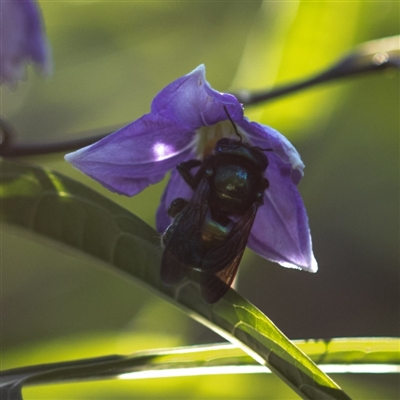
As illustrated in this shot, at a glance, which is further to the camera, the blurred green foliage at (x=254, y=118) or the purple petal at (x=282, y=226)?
the blurred green foliage at (x=254, y=118)

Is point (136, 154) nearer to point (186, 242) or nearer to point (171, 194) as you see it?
point (171, 194)

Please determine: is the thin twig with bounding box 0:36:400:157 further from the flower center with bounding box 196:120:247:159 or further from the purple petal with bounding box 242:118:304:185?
the purple petal with bounding box 242:118:304:185

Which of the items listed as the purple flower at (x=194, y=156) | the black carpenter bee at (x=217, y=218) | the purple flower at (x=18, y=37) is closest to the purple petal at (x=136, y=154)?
the purple flower at (x=194, y=156)

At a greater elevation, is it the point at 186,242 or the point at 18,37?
the point at 18,37

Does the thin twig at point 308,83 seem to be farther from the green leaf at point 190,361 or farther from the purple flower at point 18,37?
the green leaf at point 190,361

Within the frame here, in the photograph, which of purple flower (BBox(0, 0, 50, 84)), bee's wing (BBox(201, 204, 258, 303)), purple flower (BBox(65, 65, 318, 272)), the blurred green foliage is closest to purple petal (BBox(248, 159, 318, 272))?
purple flower (BBox(65, 65, 318, 272))

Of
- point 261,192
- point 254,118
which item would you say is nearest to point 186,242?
point 261,192

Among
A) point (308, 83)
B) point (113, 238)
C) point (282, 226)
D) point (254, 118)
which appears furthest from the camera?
point (254, 118)
